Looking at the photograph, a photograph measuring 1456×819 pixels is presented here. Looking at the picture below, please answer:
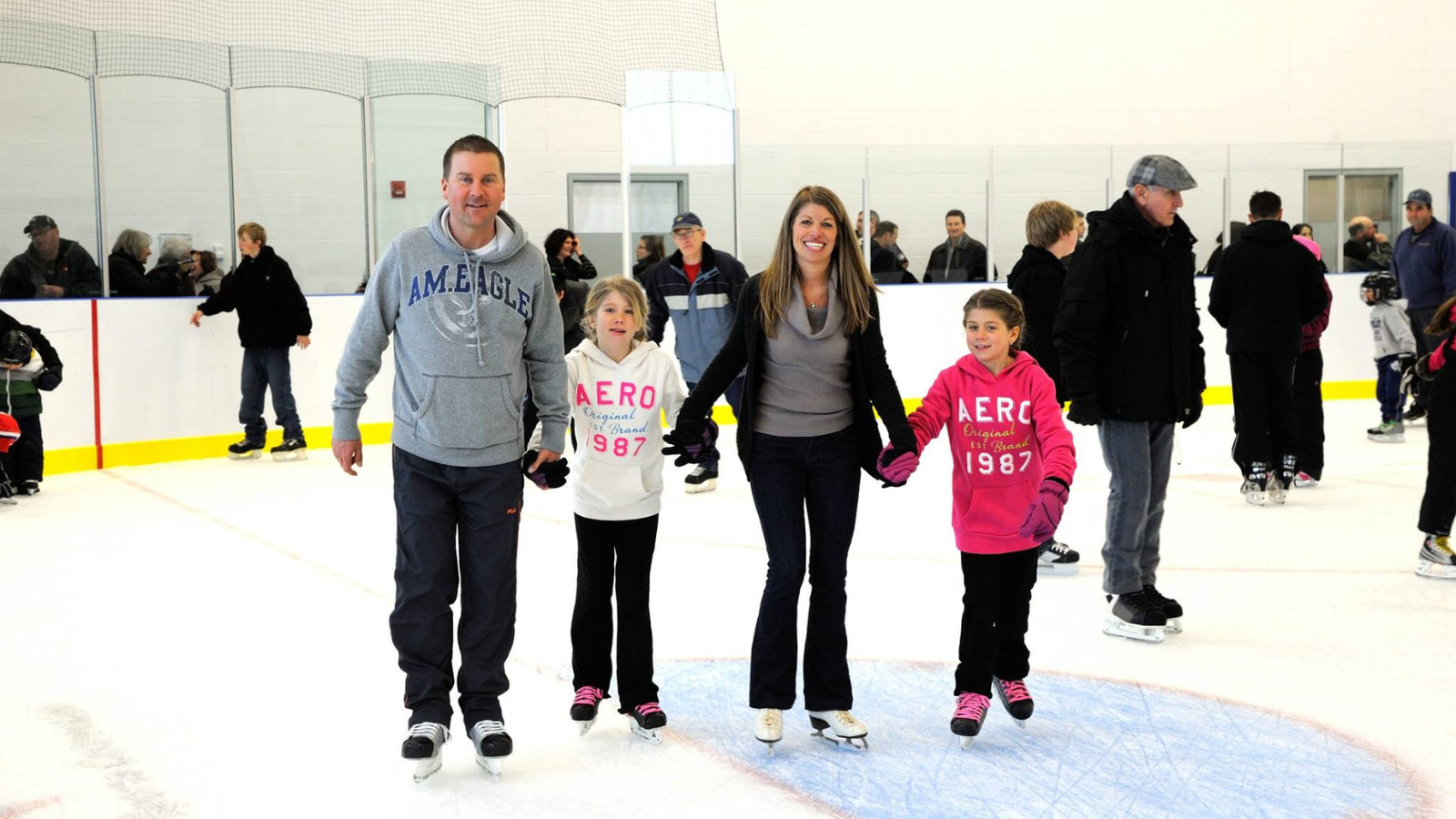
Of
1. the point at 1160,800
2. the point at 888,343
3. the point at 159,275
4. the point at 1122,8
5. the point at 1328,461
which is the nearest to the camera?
the point at 1160,800

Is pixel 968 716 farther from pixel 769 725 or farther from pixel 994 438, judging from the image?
pixel 994 438

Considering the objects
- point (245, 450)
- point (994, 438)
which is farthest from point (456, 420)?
point (245, 450)

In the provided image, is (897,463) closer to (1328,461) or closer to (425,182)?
(1328,461)

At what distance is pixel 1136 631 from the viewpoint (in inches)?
163

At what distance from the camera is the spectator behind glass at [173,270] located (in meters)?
8.83

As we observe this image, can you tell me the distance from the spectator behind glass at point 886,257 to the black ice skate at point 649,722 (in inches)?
315

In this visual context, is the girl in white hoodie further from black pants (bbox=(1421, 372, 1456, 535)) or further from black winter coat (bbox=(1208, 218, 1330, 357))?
black winter coat (bbox=(1208, 218, 1330, 357))

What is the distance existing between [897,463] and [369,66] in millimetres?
7595

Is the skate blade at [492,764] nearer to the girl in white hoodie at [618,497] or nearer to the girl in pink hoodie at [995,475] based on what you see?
the girl in white hoodie at [618,497]

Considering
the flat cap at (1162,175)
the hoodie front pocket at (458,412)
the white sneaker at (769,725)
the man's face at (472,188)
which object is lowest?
the white sneaker at (769,725)

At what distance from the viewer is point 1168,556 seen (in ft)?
18.0

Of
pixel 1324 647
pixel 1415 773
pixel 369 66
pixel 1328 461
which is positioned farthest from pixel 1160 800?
pixel 369 66

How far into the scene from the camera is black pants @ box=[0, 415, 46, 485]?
7.22m

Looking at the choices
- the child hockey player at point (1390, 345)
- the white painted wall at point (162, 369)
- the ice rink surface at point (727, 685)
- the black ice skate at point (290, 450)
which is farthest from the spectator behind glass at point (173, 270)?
the child hockey player at point (1390, 345)
